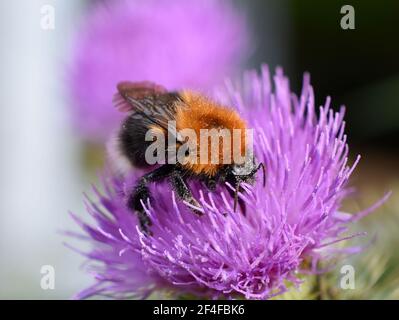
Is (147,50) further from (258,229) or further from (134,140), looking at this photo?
(258,229)

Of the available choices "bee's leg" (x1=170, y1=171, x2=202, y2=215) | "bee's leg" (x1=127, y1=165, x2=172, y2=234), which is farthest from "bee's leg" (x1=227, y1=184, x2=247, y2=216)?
"bee's leg" (x1=127, y1=165, x2=172, y2=234)

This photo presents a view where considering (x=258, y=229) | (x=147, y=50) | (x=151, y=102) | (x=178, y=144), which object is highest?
(x=147, y=50)

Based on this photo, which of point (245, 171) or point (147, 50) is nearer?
point (245, 171)

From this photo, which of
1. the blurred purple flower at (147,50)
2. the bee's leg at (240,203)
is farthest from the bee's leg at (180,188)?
the blurred purple flower at (147,50)

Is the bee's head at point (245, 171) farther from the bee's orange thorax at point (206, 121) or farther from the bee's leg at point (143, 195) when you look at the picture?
the bee's leg at point (143, 195)

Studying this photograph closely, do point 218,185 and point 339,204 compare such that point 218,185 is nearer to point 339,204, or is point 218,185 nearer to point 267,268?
point 267,268

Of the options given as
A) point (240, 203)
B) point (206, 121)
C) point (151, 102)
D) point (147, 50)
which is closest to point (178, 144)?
point (206, 121)

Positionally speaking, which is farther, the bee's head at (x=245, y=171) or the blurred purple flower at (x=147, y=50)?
the blurred purple flower at (x=147, y=50)

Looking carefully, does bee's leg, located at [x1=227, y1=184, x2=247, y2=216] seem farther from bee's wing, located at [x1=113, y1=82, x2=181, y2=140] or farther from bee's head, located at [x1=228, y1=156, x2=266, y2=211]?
bee's wing, located at [x1=113, y1=82, x2=181, y2=140]
